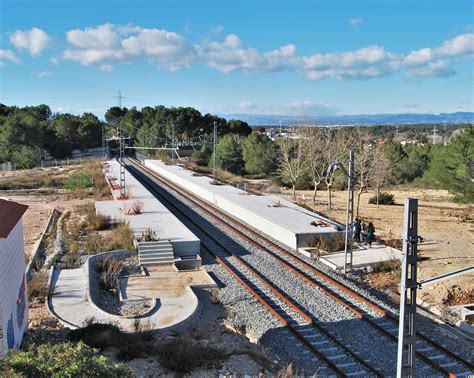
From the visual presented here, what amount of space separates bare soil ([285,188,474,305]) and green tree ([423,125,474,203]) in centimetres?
167

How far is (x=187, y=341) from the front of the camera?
1176 cm

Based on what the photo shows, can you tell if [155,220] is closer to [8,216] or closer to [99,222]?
[99,222]

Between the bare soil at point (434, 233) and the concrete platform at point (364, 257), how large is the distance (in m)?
0.83

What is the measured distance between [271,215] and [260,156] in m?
32.0

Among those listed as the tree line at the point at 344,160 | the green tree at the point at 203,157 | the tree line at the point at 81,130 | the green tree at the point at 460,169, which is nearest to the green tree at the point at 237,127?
the tree line at the point at 81,130

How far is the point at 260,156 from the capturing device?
56.8 metres

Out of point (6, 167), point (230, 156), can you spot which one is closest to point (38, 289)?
point (230, 156)

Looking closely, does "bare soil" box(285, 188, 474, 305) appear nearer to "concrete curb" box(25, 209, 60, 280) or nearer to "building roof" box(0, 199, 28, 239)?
"building roof" box(0, 199, 28, 239)

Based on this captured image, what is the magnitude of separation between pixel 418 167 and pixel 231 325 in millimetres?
48444

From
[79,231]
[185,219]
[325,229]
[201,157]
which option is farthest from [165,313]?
[201,157]

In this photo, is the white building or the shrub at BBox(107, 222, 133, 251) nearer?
the white building

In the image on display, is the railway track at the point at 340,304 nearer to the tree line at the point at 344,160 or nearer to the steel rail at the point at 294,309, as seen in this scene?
the steel rail at the point at 294,309

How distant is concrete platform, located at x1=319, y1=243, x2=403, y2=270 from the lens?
60.0ft


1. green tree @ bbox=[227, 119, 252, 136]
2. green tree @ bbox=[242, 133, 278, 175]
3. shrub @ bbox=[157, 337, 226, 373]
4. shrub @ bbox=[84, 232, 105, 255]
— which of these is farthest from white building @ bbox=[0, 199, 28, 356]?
green tree @ bbox=[227, 119, 252, 136]
